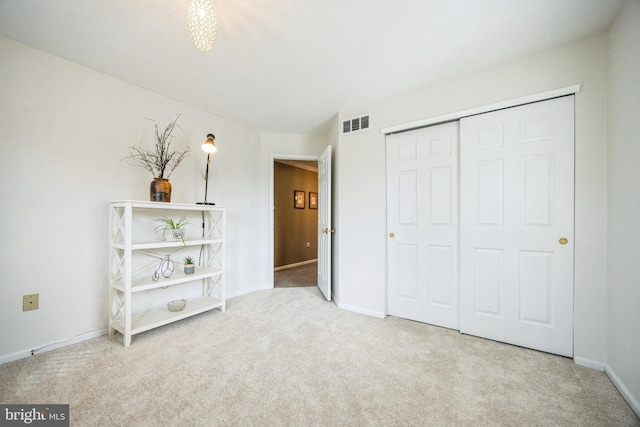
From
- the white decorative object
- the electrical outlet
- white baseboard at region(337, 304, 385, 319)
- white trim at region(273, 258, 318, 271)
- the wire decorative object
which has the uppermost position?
the wire decorative object

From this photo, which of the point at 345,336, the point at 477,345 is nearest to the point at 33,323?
the point at 345,336

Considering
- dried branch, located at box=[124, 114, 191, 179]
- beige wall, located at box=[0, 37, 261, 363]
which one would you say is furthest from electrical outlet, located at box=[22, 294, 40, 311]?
dried branch, located at box=[124, 114, 191, 179]

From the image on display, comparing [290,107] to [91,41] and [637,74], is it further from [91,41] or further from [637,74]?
[637,74]

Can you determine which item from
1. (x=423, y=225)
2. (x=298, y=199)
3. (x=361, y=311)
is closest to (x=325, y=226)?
(x=361, y=311)

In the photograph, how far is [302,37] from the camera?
69.7 inches

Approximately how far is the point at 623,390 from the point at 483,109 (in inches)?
84.6

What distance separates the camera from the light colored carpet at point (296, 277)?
400 centimetres

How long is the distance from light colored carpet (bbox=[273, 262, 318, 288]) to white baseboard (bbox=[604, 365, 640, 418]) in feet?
10.2

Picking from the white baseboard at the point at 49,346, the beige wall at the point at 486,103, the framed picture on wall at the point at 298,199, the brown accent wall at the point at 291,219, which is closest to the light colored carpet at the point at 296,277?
the brown accent wall at the point at 291,219

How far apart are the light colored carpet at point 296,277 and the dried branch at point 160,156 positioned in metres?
2.31

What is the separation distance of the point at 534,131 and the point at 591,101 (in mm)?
345

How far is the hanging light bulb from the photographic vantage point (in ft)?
4.25

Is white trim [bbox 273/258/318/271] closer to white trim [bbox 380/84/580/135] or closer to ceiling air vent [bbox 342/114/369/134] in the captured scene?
ceiling air vent [bbox 342/114/369/134]

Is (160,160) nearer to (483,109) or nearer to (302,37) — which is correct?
(302,37)
